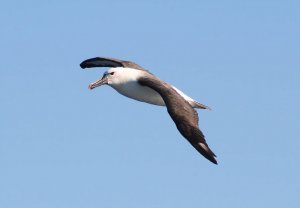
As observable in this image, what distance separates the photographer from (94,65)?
3284 centimetres

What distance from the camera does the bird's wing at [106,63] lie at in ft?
100

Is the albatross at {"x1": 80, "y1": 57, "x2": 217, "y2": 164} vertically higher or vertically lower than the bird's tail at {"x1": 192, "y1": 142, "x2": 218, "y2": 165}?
higher

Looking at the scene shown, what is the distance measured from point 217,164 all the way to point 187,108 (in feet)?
10.6

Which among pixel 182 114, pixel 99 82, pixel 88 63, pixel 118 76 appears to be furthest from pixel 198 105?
pixel 88 63

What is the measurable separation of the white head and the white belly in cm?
23

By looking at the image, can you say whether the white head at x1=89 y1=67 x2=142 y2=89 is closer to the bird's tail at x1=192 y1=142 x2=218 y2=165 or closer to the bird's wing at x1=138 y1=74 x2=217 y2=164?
the bird's wing at x1=138 y1=74 x2=217 y2=164

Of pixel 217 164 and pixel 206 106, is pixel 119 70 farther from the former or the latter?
pixel 217 164

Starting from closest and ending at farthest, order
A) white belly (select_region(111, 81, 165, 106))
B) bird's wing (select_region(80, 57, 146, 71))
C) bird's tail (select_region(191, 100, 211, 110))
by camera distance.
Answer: white belly (select_region(111, 81, 165, 106)) → bird's tail (select_region(191, 100, 211, 110)) → bird's wing (select_region(80, 57, 146, 71))

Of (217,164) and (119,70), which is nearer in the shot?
(217,164)

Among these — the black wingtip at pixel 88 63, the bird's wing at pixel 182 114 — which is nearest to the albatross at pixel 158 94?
the bird's wing at pixel 182 114

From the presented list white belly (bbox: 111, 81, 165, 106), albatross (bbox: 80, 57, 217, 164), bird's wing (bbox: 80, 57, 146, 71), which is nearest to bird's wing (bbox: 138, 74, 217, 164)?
albatross (bbox: 80, 57, 217, 164)

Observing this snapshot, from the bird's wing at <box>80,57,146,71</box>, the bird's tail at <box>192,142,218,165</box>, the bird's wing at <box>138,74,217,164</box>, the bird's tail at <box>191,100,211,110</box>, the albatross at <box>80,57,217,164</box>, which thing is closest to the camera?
the bird's tail at <box>192,142,218,165</box>

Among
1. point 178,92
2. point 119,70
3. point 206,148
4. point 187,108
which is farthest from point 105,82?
point 206,148

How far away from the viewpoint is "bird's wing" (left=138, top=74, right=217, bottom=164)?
77.7 feet
